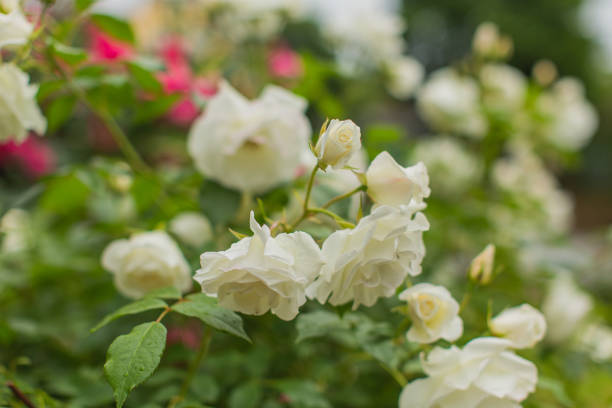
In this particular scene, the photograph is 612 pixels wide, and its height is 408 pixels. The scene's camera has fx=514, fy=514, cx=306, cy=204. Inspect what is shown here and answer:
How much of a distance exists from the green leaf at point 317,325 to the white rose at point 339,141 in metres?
0.17

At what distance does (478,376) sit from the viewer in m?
0.44

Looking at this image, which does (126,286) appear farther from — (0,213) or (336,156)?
(336,156)

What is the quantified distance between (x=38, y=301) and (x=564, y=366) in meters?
0.87

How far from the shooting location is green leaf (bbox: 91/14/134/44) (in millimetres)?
720

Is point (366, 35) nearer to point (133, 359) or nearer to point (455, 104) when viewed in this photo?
point (455, 104)

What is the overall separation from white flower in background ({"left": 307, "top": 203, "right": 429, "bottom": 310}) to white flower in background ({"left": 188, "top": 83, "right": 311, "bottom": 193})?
235 millimetres

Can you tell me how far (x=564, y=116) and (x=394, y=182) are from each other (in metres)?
0.96

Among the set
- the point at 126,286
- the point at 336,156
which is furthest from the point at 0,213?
the point at 336,156

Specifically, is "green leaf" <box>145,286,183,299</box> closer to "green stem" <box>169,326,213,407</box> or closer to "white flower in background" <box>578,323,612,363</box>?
"green stem" <box>169,326,213,407</box>

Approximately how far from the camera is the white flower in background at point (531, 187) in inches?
52.2

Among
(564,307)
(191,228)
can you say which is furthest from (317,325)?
(564,307)

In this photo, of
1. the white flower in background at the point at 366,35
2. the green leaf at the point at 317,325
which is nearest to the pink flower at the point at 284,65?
the white flower in background at the point at 366,35

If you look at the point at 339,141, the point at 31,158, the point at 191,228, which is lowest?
the point at 31,158

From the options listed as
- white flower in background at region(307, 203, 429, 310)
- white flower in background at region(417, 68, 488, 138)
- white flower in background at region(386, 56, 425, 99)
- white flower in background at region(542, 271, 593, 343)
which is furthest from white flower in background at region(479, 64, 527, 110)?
white flower in background at region(307, 203, 429, 310)
